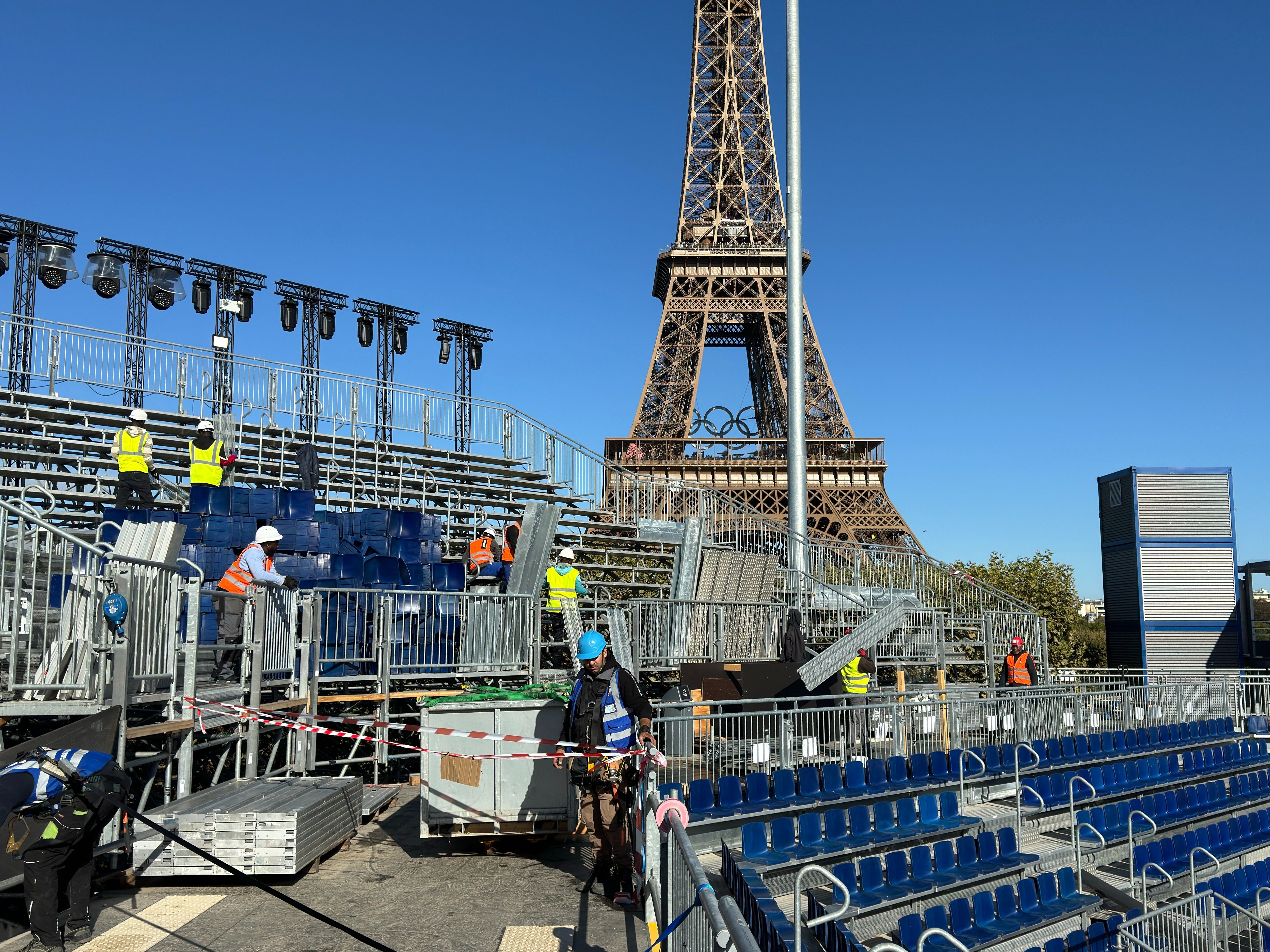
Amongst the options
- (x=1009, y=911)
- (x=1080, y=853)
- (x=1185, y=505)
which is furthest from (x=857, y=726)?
(x=1185, y=505)

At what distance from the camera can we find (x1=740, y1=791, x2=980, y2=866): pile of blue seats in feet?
22.8

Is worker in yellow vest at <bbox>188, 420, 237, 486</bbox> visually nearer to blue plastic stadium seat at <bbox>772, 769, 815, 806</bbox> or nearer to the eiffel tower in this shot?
blue plastic stadium seat at <bbox>772, 769, 815, 806</bbox>

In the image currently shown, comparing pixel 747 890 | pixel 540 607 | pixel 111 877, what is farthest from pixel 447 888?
pixel 540 607

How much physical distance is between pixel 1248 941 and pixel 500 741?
6440 mm

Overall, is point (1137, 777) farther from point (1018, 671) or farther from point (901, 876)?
point (901, 876)

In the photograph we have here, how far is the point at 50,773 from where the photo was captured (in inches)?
210

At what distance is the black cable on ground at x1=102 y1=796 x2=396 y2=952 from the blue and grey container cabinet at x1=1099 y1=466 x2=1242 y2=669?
71.4ft

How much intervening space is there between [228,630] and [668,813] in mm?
6033

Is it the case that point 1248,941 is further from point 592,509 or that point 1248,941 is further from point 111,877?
point 592,509

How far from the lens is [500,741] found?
25.5 feet

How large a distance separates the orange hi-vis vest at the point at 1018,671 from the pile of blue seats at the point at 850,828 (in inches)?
279

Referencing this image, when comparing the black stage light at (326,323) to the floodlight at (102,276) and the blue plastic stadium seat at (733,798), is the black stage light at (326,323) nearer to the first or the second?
the floodlight at (102,276)

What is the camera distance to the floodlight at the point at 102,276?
22516mm

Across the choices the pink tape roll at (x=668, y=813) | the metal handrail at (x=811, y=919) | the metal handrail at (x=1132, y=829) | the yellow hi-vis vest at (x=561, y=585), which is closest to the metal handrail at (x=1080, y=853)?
the metal handrail at (x=1132, y=829)
